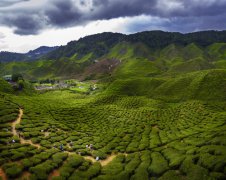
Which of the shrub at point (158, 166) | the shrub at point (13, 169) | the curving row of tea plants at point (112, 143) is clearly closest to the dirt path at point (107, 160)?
the curving row of tea plants at point (112, 143)

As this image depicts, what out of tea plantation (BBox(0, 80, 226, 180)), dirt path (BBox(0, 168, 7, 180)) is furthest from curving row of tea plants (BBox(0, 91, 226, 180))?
dirt path (BBox(0, 168, 7, 180))

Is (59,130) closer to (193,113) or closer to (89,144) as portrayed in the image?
(89,144)

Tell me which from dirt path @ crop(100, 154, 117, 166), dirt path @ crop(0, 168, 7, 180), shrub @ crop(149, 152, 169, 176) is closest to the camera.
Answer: dirt path @ crop(0, 168, 7, 180)

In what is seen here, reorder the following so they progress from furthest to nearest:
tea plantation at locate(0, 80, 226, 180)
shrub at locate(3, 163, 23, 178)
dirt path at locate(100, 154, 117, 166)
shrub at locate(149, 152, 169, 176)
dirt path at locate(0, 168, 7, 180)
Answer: dirt path at locate(100, 154, 117, 166) → shrub at locate(149, 152, 169, 176) → tea plantation at locate(0, 80, 226, 180) → shrub at locate(3, 163, 23, 178) → dirt path at locate(0, 168, 7, 180)

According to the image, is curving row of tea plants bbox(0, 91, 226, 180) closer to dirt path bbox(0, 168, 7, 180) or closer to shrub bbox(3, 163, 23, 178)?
shrub bbox(3, 163, 23, 178)

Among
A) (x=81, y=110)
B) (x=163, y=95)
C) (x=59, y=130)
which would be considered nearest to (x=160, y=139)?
(x=59, y=130)

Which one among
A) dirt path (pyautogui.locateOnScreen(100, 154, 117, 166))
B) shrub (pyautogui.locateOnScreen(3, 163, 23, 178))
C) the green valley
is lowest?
dirt path (pyautogui.locateOnScreen(100, 154, 117, 166))

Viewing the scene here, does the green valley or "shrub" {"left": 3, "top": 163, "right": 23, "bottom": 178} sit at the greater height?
"shrub" {"left": 3, "top": 163, "right": 23, "bottom": 178}

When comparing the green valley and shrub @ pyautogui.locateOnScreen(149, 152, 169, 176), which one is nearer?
the green valley

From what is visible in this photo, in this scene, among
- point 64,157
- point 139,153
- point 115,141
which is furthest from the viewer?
point 115,141

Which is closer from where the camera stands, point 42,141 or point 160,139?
point 42,141
